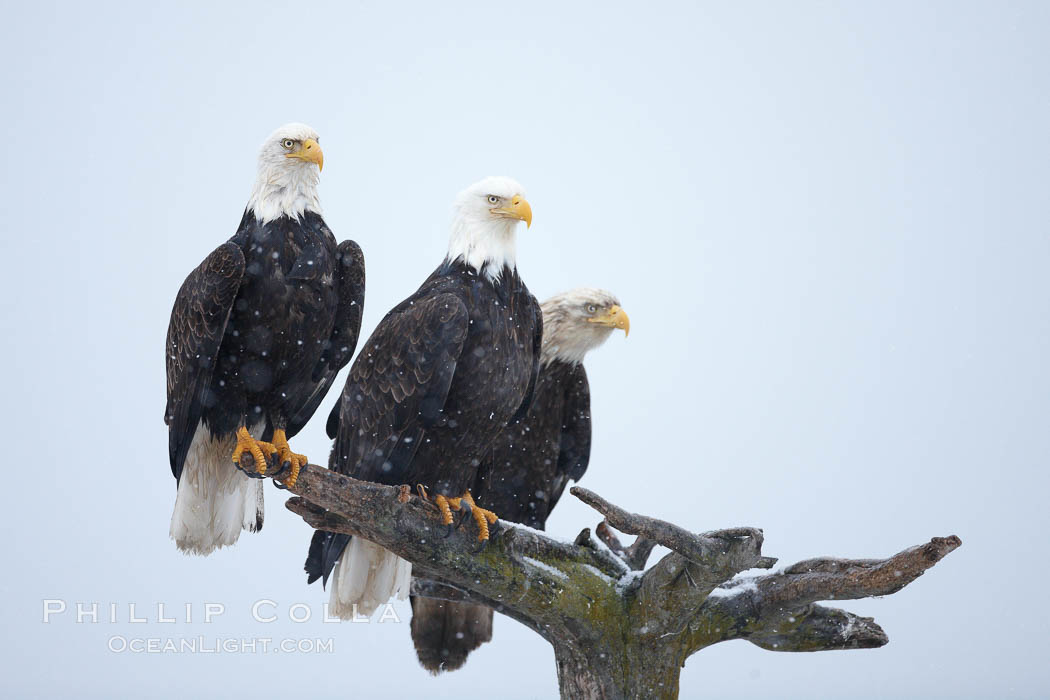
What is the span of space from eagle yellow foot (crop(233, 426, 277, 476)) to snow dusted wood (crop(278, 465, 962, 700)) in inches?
11.4

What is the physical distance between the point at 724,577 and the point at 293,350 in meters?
2.56

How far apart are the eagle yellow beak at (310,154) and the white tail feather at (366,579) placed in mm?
2173

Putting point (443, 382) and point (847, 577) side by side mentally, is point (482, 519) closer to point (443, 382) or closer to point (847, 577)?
point (443, 382)

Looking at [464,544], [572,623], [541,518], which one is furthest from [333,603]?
[541,518]

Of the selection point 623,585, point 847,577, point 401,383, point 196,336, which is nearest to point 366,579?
point 401,383

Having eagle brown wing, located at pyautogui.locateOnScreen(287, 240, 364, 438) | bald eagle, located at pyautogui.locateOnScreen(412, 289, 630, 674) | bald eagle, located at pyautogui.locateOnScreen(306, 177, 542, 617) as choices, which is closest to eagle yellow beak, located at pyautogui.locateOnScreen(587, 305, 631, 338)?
bald eagle, located at pyautogui.locateOnScreen(412, 289, 630, 674)

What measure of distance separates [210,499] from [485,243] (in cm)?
224

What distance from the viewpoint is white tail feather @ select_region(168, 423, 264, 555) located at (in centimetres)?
522

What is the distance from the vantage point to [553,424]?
659cm

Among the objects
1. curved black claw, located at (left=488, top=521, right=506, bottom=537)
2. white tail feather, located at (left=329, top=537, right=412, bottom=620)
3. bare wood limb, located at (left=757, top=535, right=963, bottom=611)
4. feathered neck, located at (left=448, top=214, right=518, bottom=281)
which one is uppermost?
feathered neck, located at (left=448, top=214, right=518, bottom=281)

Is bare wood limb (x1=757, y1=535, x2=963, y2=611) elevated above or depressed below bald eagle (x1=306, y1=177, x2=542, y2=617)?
below

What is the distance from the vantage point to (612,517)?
3.99 metres

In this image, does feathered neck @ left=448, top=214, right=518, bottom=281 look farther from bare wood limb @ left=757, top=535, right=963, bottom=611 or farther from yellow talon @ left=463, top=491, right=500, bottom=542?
bare wood limb @ left=757, top=535, right=963, bottom=611

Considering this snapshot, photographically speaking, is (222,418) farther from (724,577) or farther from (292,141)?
(724,577)
